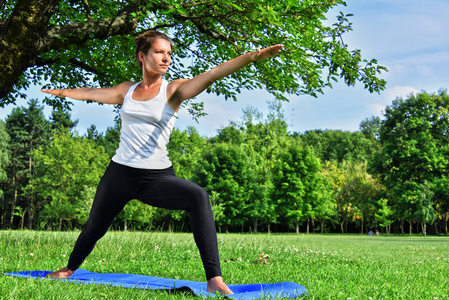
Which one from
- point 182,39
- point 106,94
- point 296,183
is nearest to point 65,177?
point 296,183

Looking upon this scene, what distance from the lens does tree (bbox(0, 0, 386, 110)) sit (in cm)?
722

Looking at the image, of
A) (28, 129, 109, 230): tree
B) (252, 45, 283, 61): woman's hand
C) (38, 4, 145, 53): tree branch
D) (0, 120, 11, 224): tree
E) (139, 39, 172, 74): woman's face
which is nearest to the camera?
(252, 45, 283, 61): woman's hand

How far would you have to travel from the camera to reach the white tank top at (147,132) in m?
3.72

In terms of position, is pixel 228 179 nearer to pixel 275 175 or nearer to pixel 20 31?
pixel 275 175

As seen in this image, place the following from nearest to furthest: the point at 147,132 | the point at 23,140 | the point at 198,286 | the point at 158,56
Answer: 1. the point at 147,132
2. the point at 158,56
3. the point at 198,286
4. the point at 23,140

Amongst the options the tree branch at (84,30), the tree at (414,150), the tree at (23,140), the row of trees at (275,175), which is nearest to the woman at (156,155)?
the tree branch at (84,30)

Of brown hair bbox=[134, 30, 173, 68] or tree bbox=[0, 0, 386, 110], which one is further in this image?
tree bbox=[0, 0, 386, 110]

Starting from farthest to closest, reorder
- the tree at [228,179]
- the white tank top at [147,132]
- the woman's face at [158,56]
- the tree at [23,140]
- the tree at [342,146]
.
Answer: the tree at [342,146]
the tree at [23,140]
the tree at [228,179]
the woman's face at [158,56]
the white tank top at [147,132]

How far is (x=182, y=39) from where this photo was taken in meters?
11.6

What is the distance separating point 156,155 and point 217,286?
1284mm

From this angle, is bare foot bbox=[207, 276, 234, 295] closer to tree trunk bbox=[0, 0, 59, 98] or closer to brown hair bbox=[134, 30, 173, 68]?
brown hair bbox=[134, 30, 173, 68]

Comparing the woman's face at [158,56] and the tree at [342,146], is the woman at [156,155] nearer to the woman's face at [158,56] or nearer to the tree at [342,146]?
the woman's face at [158,56]

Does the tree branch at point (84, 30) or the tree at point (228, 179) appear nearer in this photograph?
the tree branch at point (84, 30)

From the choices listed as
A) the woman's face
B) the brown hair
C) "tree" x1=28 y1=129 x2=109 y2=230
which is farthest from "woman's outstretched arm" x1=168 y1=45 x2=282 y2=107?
"tree" x1=28 y1=129 x2=109 y2=230
